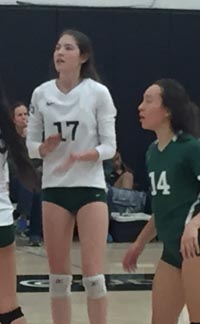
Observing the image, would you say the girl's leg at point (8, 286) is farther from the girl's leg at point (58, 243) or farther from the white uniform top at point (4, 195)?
the girl's leg at point (58, 243)

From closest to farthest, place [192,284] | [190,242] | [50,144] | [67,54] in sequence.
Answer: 1. [190,242]
2. [192,284]
3. [50,144]
4. [67,54]

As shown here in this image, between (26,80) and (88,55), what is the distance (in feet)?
19.4

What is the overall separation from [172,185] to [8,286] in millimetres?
878

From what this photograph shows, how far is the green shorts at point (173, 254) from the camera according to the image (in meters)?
3.74

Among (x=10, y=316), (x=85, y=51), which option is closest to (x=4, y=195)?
(x=10, y=316)

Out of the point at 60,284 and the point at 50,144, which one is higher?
the point at 50,144

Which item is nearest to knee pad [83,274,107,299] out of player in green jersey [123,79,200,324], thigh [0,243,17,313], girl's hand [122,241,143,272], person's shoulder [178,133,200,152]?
girl's hand [122,241,143,272]

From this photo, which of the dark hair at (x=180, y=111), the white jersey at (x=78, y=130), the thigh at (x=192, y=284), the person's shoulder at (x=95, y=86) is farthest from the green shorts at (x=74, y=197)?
the thigh at (x=192, y=284)

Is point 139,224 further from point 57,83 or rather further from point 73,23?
point 57,83

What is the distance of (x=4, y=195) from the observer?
3.74 m

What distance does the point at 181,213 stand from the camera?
375 cm

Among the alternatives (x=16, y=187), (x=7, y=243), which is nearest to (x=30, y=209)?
(x=16, y=187)

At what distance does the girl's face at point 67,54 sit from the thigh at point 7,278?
120 centimetres

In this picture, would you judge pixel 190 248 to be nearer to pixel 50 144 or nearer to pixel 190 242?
pixel 190 242
